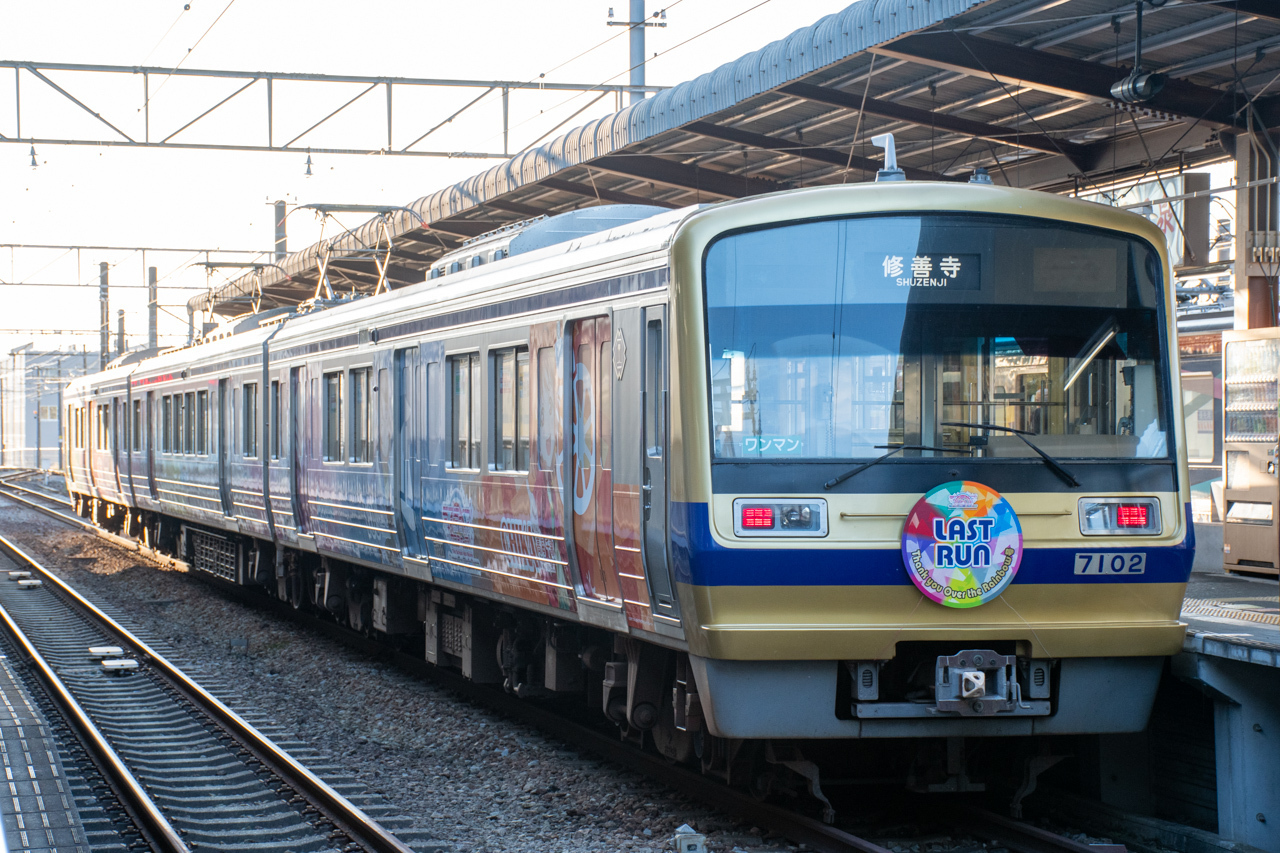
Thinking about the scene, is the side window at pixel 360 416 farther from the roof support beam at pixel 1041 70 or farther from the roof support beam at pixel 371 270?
the roof support beam at pixel 371 270

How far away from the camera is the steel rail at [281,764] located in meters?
6.84

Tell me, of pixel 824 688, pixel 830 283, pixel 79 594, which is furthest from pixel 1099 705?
pixel 79 594

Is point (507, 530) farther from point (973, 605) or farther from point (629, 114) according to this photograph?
point (629, 114)

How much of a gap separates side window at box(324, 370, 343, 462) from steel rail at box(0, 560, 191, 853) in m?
2.77

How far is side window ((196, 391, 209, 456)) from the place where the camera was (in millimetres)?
18016

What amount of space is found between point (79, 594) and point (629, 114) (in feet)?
31.8

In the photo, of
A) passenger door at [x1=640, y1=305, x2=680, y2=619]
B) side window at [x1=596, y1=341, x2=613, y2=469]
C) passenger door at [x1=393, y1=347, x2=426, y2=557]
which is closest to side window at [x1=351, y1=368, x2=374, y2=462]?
passenger door at [x1=393, y1=347, x2=426, y2=557]

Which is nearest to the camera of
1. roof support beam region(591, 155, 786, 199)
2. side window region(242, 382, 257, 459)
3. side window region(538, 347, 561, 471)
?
side window region(538, 347, 561, 471)

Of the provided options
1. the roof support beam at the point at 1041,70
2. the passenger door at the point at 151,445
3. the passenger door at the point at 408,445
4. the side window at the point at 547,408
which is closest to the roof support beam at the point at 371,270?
the passenger door at the point at 151,445

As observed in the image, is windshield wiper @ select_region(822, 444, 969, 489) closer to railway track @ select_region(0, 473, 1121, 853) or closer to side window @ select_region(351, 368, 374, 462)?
railway track @ select_region(0, 473, 1121, 853)

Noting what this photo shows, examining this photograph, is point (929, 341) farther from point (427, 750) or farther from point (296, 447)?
point (296, 447)

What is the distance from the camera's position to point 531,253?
8844mm

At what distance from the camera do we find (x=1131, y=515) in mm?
→ 6562

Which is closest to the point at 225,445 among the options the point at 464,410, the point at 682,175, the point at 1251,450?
the point at 682,175
